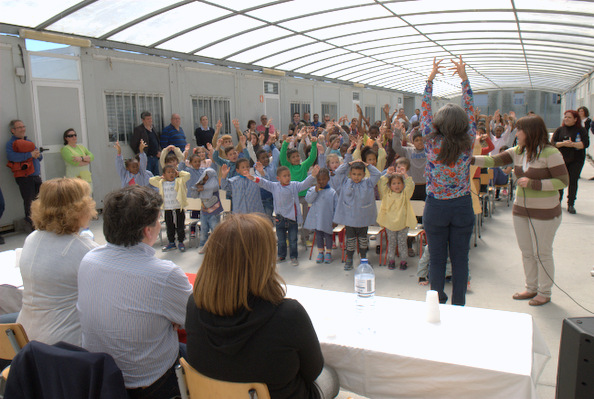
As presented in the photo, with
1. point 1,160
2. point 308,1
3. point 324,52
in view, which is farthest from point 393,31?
point 1,160

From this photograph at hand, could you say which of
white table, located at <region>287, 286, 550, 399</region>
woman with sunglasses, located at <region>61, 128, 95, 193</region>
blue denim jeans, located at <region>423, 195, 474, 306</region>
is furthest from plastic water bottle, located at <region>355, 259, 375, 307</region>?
woman with sunglasses, located at <region>61, 128, 95, 193</region>

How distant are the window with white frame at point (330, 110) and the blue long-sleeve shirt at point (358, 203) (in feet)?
39.4

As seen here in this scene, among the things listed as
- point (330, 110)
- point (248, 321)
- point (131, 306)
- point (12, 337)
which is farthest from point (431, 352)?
point (330, 110)

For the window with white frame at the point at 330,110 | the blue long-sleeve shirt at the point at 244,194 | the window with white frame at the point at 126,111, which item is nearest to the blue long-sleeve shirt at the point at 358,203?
the blue long-sleeve shirt at the point at 244,194

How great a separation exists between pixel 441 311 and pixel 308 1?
768cm

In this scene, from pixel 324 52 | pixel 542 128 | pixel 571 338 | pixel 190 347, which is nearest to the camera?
pixel 571 338

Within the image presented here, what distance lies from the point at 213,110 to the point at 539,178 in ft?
30.7

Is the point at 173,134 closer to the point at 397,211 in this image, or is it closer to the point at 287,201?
the point at 287,201

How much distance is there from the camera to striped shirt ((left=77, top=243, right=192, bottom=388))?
6.44ft

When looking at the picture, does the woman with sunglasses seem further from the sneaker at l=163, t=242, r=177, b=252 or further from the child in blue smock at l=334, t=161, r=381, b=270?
the child in blue smock at l=334, t=161, r=381, b=270

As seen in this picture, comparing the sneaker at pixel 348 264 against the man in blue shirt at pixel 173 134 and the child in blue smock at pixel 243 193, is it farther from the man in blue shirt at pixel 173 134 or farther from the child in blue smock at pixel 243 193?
the man in blue shirt at pixel 173 134

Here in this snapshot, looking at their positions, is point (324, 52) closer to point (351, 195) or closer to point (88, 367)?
point (351, 195)

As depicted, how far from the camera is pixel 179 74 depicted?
10531mm

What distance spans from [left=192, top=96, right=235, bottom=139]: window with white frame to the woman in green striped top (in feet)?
28.7
